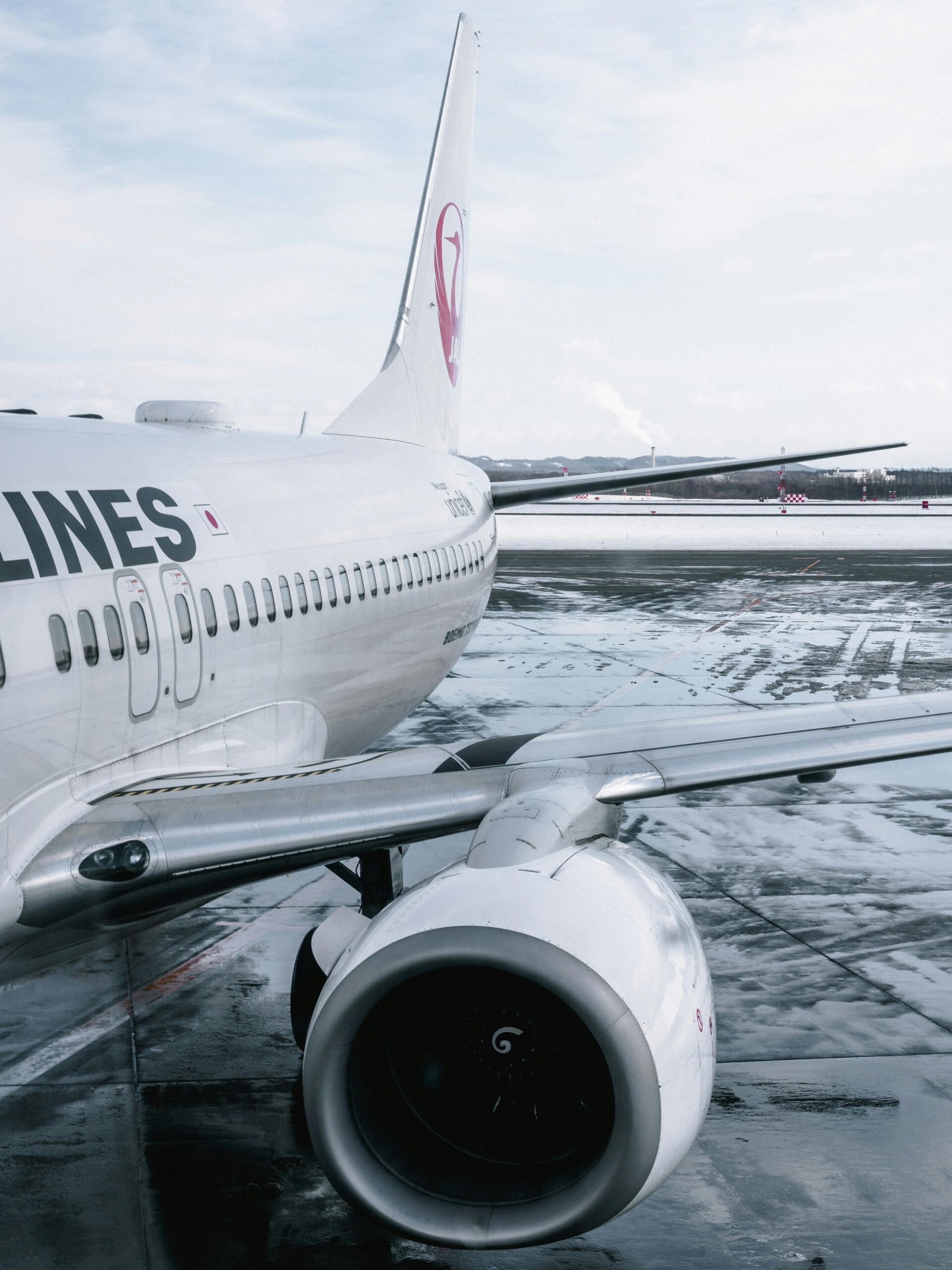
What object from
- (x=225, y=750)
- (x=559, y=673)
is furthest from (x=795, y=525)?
(x=225, y=750)

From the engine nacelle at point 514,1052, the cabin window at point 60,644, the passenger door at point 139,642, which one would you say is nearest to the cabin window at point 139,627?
the passenger door at point 139,642

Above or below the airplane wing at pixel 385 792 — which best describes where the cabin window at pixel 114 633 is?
above

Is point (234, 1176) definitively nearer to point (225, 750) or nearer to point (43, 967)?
point (43, 967)

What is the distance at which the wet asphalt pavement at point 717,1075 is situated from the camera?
589 cm

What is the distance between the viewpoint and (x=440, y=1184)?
5012 mm

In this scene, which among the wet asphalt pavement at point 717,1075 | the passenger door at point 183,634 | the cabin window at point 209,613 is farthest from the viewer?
the cabin window at point 209,613

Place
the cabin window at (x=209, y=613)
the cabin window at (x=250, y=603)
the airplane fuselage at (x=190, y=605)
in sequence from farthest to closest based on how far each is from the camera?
the cabin window at (x=250, y=603), the cabin window at (x=209, y=613), the airplane fuselage at (x=190, y=605)

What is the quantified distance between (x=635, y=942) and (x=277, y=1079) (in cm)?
331

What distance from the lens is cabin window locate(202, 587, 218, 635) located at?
784 centimetres

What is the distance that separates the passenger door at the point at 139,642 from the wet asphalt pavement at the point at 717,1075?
87.6 inches

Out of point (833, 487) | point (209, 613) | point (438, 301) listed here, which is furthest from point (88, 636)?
point (833, 487)

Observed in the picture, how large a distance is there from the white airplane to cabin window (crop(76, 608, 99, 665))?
23 millimetres

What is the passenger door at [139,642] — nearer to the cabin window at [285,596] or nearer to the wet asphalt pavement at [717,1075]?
the cabin window at [285,596]

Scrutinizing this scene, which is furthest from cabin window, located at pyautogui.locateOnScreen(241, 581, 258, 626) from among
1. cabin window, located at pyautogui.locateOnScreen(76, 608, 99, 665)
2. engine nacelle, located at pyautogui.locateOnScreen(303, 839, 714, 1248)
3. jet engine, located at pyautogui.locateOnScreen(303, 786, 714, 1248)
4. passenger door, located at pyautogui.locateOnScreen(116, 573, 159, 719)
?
engine nacelle, located at pyautogui.locateOnScreen(303, 839, 714, 1248)
